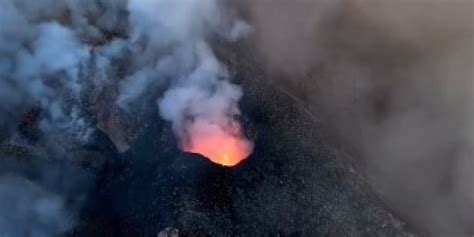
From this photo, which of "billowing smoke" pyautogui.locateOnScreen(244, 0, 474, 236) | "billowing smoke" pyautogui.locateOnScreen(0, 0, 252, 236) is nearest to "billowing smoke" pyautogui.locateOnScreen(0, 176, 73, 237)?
"billowing smoke" pyautogui.locateOnScreen(0, 0, 252, 236)

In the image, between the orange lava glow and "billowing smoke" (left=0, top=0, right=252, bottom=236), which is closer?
the orange lava glow

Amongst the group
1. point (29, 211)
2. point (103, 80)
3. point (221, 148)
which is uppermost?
point (103, 80)

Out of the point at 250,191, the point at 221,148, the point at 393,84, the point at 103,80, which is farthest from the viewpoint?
the point at 393,84

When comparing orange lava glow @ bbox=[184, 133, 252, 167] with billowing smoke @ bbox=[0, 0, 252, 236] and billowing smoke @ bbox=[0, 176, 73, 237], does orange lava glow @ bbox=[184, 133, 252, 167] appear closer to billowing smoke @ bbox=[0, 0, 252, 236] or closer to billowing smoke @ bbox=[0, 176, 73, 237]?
billowing smoke @ bbox=[0, 0, 252, 236]

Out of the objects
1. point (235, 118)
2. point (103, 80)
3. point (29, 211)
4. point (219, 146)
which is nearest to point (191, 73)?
point (235, 118)

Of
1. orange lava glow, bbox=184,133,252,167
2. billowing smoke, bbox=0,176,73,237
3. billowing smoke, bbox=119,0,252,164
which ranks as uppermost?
billowing smoke, bbox=119,0,252,164

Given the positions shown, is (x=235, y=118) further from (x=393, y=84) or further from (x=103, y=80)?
(x=393, y=84)
